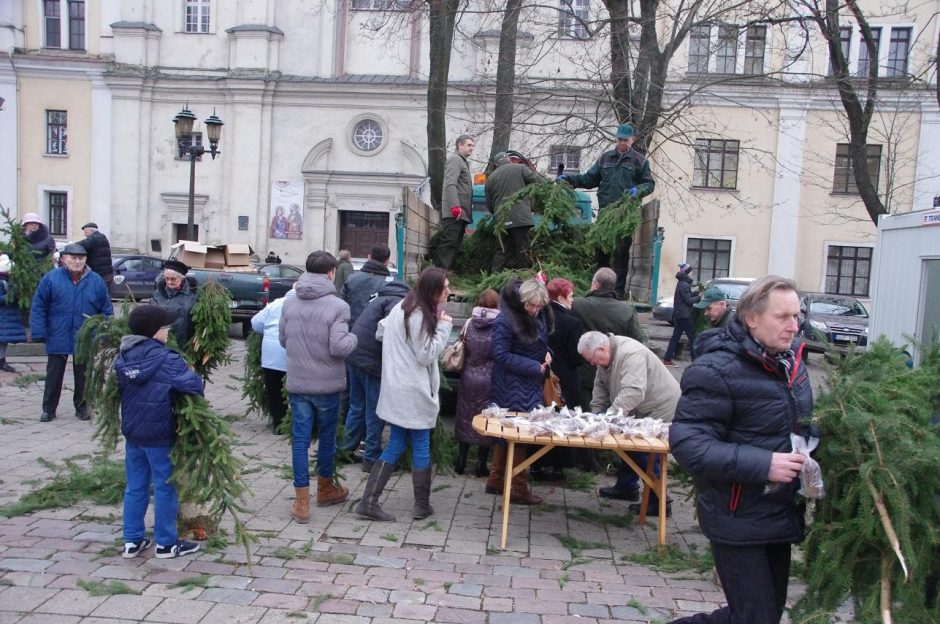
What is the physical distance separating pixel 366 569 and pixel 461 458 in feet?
7.54

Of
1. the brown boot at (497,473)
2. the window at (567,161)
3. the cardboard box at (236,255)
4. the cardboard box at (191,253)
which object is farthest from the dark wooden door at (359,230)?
the brown boot at (497,473)

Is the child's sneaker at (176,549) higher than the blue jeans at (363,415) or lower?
lower

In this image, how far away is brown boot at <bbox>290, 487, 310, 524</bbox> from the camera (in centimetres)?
551

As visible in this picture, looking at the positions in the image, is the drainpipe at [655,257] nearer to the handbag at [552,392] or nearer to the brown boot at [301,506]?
the handbag at [552,392]

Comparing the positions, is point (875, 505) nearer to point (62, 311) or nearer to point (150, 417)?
point (150, 417)

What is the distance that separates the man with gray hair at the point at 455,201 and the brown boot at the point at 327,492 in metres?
3.92

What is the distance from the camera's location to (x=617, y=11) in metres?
13.9

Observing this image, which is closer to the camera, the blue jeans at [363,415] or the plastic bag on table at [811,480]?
the plastic bag on table at [811,480]

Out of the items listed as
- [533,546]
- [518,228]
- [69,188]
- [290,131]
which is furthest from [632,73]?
[69,188]

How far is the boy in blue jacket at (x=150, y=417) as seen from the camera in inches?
179

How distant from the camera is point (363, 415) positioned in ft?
22.1

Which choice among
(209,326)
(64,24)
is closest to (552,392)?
(209,326)

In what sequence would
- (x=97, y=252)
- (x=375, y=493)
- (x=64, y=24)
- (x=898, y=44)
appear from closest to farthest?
(x=375, y=493)
(x=97, y=252)
(x=898, y=44)
(x=64, y=24)

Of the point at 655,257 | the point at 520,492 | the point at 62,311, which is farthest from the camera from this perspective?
the point at 655,257
